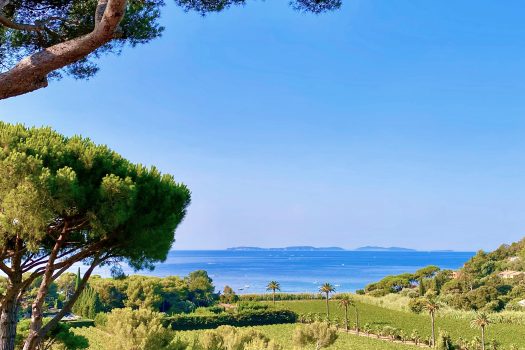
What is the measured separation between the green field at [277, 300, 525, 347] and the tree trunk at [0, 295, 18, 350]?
1148 inches

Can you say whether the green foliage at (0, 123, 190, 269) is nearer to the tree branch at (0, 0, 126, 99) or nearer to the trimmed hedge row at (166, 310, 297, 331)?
the tree branch at (0, 0, 126, 99)

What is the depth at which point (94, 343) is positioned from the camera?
26719 millimetres

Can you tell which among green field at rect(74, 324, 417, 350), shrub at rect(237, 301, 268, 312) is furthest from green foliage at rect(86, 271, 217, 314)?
green field at rect(74, 324, 417, 350)

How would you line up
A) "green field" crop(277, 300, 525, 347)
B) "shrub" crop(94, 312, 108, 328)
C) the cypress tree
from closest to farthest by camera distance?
"green field" crop(277, 300, 525, 347)
"shrub" crop(94, 312, 108, 328)
the cypress tree

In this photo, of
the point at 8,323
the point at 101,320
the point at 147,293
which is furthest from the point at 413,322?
the point at 8,323

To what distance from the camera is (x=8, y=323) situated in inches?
306

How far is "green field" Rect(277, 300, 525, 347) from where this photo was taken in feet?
102

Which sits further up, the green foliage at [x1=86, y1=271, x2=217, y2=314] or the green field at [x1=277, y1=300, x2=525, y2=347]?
the green foliage at [x1=86, y1=271, x2=217, y2=314]

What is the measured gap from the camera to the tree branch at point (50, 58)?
4629 mm

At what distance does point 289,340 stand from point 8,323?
21.8 meters

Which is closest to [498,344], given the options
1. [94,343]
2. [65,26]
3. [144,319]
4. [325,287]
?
[325,287]

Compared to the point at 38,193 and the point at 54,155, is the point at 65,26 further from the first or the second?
the point at 38,193

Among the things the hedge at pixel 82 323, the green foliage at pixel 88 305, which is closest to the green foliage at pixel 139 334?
the hedge at pixel 82 323

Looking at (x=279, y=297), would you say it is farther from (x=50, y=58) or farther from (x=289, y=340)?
(x=50, y=58)
